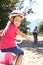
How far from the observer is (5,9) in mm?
25438

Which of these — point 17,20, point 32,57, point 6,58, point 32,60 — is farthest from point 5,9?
point 6,58

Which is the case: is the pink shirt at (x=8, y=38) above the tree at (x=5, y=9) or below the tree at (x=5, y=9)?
above

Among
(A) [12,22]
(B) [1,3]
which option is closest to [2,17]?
(B) [1,3]

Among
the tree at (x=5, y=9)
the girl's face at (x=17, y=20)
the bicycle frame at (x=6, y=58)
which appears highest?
the girl's face at (x=17, y=20)

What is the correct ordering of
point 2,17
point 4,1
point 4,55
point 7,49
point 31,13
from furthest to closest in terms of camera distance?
point 31,13 → point 4,1 → point 2,17 → point 7,49 → point 4,55

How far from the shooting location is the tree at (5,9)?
79.4ft

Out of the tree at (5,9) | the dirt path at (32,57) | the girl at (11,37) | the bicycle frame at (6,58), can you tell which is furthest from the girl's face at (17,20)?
the tree at (5,9)

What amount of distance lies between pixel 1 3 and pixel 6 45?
2109 cm

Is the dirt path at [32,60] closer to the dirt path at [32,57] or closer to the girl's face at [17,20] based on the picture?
the dirt path at [32,57]

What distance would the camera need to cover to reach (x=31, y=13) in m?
31.8

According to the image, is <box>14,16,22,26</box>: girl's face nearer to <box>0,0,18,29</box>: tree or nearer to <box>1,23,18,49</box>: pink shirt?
<box>1,23,18,49</box>: pink shirt

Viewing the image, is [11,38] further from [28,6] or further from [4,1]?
[28,6]

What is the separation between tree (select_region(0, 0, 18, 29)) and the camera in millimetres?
24197

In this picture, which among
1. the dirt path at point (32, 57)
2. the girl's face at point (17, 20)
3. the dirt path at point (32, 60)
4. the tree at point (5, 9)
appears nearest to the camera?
the girl's face at point (17, 20)
